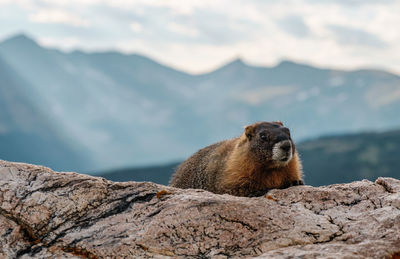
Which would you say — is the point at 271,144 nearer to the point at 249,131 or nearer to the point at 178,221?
the point at 249,131

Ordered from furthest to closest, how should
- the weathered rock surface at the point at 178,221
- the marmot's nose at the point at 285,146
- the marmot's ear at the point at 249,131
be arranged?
1. the marmot's ear at the point at 249,131
2. the marmot's nose at the point at 285,146
3. the weathered rock surface at the point at 178,221

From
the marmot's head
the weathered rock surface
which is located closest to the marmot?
the marmot's head

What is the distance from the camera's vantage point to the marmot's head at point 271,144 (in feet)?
42.3

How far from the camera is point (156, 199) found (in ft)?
36.7

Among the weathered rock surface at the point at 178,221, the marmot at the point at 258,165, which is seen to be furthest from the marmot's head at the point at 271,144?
the weathered rock surface at the point at 178,221

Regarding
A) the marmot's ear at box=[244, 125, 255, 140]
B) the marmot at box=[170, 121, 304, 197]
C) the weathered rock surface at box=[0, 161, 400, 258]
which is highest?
the marmot's ear at box=[244, 125, 255, 140]

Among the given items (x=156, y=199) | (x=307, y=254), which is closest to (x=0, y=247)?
(x=156, y=199)

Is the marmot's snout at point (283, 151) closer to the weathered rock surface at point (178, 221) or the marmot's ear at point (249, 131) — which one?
the weathered rock surface at point (178, 221)

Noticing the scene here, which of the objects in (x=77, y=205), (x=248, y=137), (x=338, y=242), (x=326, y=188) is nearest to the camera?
(x=338, y=242)

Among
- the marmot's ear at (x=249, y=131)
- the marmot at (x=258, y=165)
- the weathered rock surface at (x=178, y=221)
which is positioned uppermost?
the marmot's ear at (x=249, y=131)

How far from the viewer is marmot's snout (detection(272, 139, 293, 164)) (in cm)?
1286

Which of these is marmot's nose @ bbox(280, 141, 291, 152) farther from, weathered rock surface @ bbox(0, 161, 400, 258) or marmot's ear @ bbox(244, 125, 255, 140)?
marmot's ear @ bbox(244, 125, 255, 140)

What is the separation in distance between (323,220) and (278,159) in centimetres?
272

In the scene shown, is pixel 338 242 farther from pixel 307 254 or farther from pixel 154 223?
pixel 154 223
